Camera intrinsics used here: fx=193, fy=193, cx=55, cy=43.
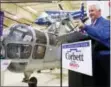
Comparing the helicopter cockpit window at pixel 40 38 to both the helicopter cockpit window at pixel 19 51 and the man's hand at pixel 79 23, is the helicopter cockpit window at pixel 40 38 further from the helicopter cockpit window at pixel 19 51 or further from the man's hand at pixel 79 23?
the man's hand at pixel 79 23

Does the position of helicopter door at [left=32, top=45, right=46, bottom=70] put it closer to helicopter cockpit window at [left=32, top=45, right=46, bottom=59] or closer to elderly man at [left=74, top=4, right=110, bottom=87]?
helicopter cockpit window at [left=32, top=45, right=46, bottom=59]

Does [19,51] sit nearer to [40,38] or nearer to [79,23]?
[40,38]

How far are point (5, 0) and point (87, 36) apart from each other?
642mm

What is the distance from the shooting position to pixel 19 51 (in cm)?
159

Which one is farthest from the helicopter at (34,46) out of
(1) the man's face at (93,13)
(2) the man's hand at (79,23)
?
(1) the man's face at (93,13)

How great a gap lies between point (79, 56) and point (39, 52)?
680mm

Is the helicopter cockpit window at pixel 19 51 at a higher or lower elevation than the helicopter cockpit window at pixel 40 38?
lower

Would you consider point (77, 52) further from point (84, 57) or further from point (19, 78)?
point (19, 78)

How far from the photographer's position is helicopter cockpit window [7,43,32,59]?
156 cm

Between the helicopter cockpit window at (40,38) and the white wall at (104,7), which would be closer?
Result: the white wall at (104,7)

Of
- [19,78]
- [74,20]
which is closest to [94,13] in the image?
[74,20]

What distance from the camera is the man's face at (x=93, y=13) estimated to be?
1057mm

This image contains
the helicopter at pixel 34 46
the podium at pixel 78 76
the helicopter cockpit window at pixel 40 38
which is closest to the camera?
the podium at pixel 78 76

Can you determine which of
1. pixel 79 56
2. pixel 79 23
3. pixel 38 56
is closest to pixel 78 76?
pixel 79 56
